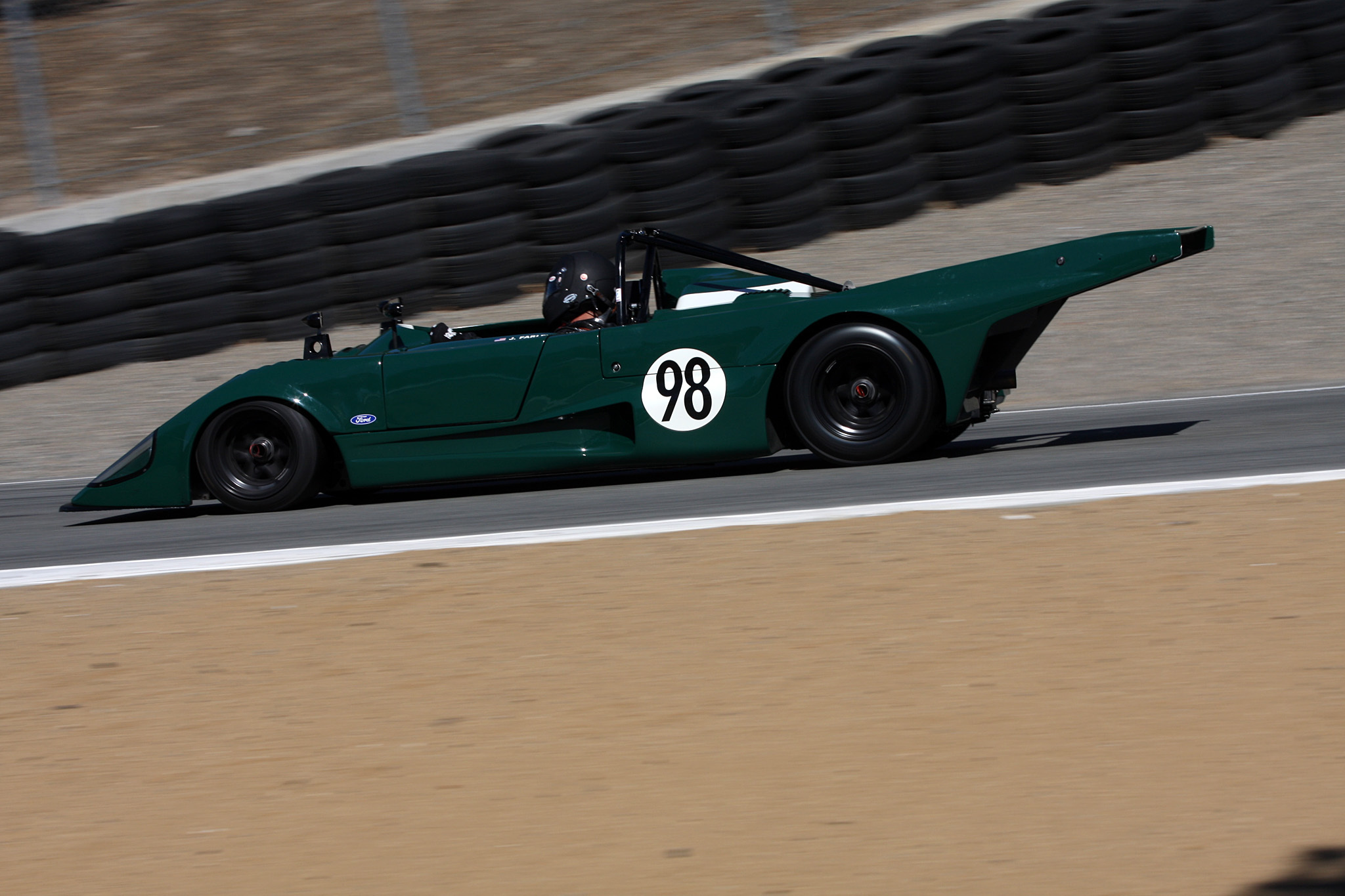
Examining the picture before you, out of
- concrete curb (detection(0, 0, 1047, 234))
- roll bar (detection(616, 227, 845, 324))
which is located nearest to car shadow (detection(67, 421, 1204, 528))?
roll bar (detection(616, 227, 845, 324))

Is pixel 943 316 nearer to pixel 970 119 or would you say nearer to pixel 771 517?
pixel 771 517

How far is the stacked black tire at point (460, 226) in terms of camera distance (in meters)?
10.6

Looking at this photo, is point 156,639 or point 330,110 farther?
point 330,110

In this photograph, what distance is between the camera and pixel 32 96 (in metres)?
11.1

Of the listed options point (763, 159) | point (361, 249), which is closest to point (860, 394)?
point (763, 159)

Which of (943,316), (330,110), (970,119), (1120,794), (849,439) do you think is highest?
(330,110)

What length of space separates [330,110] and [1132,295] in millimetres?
9002

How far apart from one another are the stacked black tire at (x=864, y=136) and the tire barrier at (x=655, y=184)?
0.02m

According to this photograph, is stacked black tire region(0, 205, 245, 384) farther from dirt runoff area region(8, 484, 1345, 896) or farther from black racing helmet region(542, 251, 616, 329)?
dirt runoff area region(8, 484, 1345, 896)

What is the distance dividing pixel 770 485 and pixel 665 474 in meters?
1.00

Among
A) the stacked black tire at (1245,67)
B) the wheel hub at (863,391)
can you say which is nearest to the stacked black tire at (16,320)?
the wheel hub at (863,391)

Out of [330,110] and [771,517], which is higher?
[330,110]

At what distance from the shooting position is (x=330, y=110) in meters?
15.5

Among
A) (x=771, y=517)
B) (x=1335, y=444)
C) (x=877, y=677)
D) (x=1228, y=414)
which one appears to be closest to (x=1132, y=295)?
(x=1228, y=414)
